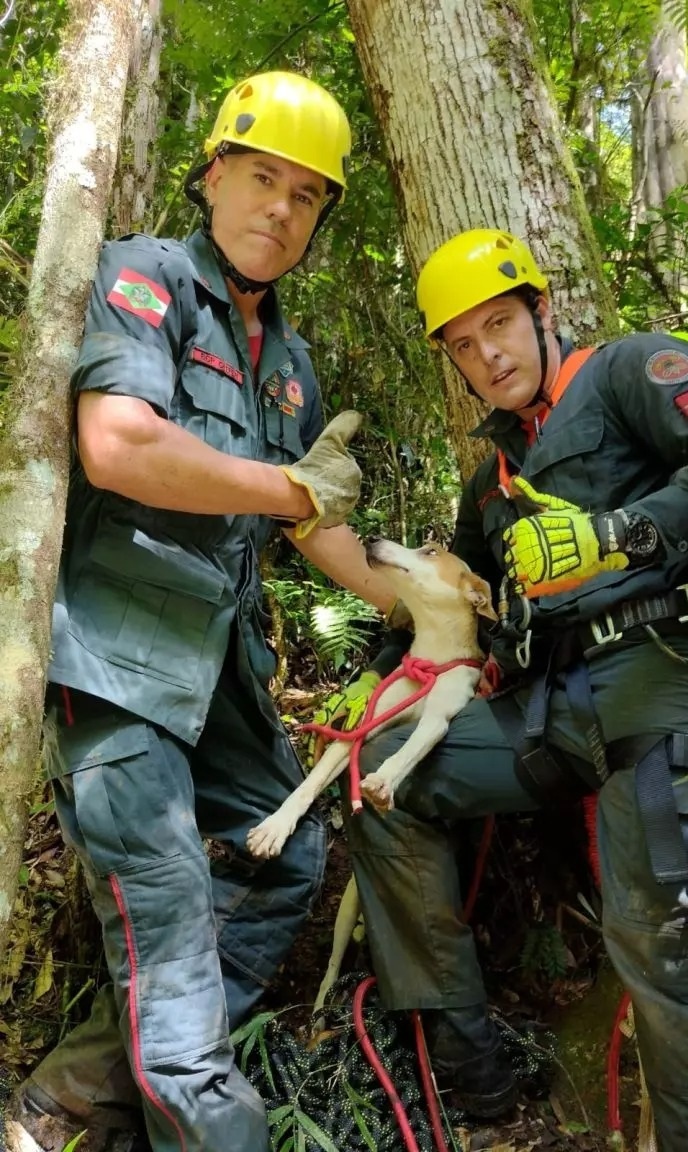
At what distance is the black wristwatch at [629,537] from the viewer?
2.59 meters

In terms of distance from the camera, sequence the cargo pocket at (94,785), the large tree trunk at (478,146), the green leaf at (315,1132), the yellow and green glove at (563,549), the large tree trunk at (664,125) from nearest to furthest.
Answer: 1. the yellow and green glove at (563,549)
2. the cargo pocket at (94,785)
3. the green leaf at (315,1132)
4. the large tree trunk at (478,146)
5. the large tree trunk at (664,125)

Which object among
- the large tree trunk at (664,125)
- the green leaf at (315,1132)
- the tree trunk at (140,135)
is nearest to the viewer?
the green leaf at (315,1132)

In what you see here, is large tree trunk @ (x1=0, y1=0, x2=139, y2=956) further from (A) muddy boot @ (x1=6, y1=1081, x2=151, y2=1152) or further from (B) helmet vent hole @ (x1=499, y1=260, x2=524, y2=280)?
(A) muddy boot @ (x1=6, y1=1081, x2=151, y2=1152)

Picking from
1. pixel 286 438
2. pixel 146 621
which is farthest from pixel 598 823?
pixel 286 438

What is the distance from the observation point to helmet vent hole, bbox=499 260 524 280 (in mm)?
3389

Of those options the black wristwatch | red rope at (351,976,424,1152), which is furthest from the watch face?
red rope at (351,976,424,1152)

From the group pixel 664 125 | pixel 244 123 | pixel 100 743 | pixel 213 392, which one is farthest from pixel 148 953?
pixel 664 125

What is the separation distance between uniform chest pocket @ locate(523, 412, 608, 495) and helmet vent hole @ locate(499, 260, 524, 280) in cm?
72

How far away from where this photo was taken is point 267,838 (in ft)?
11.5

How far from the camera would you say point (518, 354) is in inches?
132

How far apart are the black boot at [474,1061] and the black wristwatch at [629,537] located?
1959mm

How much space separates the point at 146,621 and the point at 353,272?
4.10m

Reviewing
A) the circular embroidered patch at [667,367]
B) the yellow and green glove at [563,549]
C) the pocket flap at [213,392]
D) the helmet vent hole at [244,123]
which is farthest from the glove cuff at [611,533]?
the helmet vent hole at [244,123]

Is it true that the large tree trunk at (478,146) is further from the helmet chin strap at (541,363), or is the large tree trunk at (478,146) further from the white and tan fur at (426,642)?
the white and tan fur at (426,642)
